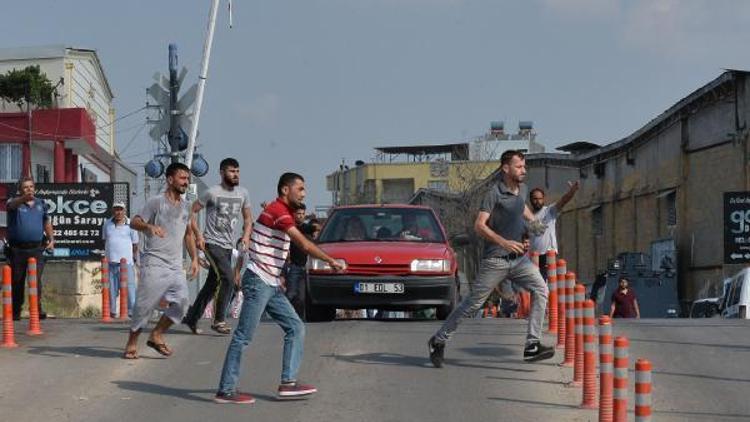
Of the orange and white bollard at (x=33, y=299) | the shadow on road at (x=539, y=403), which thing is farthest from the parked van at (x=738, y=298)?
the shadow on road at (x=539, y=403)

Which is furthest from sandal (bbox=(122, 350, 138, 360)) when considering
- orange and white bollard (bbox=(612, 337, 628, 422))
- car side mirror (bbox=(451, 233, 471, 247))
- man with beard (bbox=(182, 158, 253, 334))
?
orange and white bollard (bbox=(612, 337, 628, 422))

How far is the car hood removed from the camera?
16.3 meters

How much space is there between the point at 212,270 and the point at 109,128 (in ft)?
157

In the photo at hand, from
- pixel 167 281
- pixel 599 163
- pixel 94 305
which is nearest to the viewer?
pixel 167 281

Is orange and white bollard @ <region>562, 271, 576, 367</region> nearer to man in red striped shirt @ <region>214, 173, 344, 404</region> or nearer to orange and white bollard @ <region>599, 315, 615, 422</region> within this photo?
orange and white bollard @ <region>599, 315, 615, 422</region>

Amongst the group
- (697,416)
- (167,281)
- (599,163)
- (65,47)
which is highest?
(65,47)

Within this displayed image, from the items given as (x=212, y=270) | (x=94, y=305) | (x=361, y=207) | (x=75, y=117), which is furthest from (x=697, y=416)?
(x=75, y=117)

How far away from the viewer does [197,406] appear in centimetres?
1009

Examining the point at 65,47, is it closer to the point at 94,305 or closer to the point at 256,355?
the point at 94,305

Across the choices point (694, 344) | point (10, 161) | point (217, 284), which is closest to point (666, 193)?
point (10, 161)

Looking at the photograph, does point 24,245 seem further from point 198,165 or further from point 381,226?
point 198,165

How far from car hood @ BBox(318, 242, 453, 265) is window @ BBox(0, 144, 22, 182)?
3086 centimetres

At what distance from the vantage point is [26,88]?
149 feet

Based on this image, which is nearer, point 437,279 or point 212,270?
point 212,270
